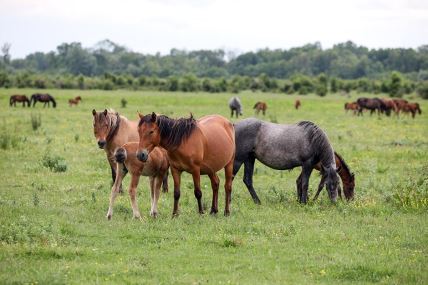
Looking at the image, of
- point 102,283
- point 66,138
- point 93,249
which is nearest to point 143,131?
point 93,249

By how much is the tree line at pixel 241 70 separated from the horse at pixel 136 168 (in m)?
68.0

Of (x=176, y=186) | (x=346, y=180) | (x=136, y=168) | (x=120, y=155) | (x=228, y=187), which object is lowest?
(x=346, y=180)

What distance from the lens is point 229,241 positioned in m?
9.84

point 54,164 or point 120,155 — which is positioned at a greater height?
point 120,155

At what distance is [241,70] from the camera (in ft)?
488

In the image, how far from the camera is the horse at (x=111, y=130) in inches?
518

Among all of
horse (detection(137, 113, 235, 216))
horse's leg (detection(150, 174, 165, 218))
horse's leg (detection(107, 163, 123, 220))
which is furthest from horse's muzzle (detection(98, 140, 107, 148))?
horse (detection(137, 113, 235, 216))

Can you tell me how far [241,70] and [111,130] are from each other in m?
136

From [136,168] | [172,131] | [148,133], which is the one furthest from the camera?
[136,168]

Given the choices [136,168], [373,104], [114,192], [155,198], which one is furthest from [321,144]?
[373,104]

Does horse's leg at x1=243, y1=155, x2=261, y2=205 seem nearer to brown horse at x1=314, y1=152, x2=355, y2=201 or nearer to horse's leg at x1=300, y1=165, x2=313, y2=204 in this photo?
horse's leg at x1=300, y1=165, x2=313, y2=204

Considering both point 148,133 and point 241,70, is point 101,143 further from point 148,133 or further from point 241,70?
point 241,70

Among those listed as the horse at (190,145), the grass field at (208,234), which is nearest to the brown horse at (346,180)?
the grass field at (208,234)

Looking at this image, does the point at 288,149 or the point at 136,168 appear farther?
the point at 288,149
